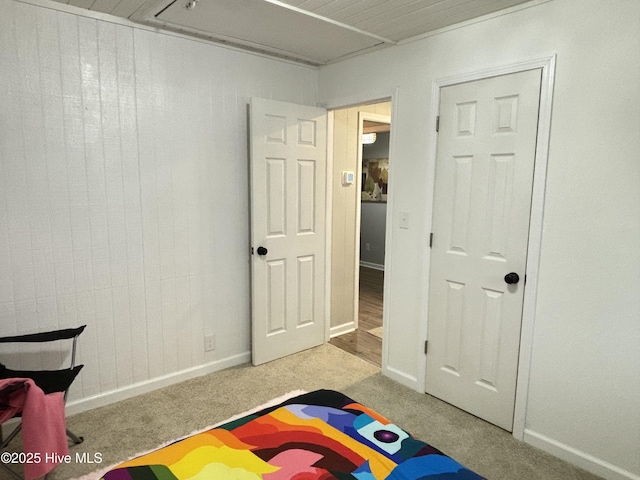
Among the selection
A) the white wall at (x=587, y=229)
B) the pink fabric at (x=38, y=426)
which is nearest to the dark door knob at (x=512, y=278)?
the white wall at (x=587, y=229)

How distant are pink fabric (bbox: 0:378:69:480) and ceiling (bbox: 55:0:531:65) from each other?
204 cm

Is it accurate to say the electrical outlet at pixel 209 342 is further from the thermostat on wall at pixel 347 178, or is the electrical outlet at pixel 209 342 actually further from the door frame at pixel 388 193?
the thermostat on wall at pixel 347 178

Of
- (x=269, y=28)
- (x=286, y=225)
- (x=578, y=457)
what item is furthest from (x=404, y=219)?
(x=578, y=457)

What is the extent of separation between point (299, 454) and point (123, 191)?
2.02 metres

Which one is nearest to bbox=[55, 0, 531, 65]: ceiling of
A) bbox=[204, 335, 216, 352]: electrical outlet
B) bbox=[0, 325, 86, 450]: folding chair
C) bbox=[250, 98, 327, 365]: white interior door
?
bbox=[250, 98, 327, 365]: white interior door

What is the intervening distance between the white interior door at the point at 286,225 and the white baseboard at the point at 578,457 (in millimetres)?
1865

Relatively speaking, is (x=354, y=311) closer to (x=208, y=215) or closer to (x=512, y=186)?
(x=208, y=215)

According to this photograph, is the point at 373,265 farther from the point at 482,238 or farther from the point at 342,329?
the point at 482,238

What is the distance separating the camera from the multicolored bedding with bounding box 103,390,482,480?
4.40ft

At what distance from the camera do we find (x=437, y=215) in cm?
280

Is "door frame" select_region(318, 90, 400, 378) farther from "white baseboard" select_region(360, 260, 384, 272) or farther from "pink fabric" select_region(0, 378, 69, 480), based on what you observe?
"white baseboard" select_region(360, 260, 384, 272)

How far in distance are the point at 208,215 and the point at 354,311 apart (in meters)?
1.85

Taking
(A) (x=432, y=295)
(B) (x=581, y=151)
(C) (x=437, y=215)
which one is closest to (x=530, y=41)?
(B) (x=581, y=151)

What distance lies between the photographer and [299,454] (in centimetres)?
144
